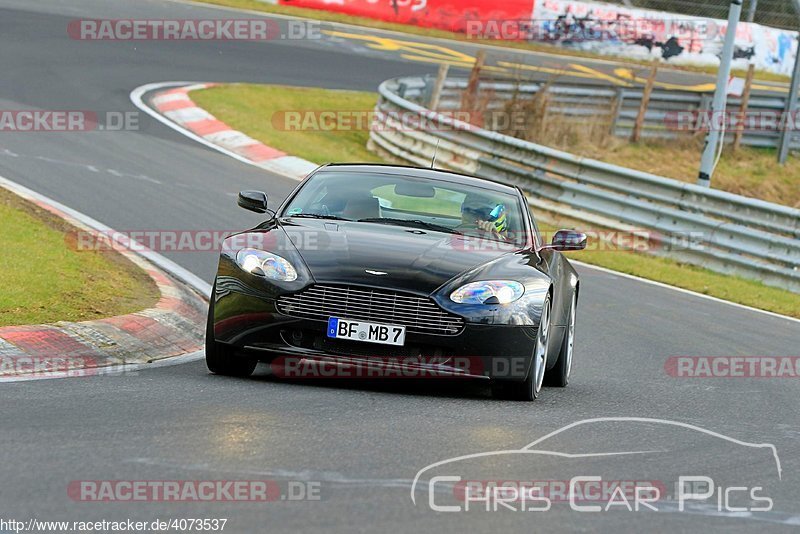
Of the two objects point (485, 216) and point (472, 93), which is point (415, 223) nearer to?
point (485, 216)

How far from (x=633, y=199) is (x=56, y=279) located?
10.1 meters

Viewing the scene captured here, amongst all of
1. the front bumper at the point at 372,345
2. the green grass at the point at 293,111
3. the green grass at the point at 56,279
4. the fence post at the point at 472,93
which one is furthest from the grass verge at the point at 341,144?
the front bumper at the point at 372,345

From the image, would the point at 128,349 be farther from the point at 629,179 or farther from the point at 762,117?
the point at 762,117

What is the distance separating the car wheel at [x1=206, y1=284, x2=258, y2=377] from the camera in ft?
25.8

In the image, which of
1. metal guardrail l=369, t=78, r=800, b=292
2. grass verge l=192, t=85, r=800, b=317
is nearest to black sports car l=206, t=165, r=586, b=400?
grass verge l=192, t=85, r=800, b=317

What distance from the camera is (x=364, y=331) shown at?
295 inches

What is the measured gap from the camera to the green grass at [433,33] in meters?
34.0

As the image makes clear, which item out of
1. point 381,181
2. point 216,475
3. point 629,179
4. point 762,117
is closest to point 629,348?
point 381,181

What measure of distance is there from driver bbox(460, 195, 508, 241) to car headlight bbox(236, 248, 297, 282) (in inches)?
62.4

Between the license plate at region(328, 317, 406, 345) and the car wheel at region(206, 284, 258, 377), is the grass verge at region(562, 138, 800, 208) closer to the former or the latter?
the car wheel at region(206, 284, 258, 377)

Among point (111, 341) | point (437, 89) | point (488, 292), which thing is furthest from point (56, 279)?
point (437, 89)

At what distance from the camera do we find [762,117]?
30.4m

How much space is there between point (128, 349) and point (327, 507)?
375 cm

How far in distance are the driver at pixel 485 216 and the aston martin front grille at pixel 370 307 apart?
4.84 ft
